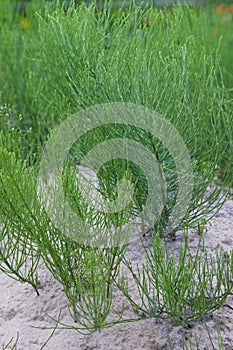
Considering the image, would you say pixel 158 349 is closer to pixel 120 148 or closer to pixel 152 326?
pixel 152 326

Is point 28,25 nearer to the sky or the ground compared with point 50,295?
nearer to the sky

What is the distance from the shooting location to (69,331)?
192 centimetres

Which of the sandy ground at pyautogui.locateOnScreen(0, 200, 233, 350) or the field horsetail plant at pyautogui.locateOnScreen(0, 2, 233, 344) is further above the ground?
the field horsetail plant at pyautogui.locateOnScreen(0, 2, 233, 344)

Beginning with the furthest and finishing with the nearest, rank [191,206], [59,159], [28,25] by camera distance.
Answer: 1. [28,25]
2. [191,206]
3. [59,159]

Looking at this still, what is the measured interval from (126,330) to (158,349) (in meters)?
0.12

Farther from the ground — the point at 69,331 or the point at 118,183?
the point at 118,183

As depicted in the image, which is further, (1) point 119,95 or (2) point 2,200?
(1) point 119,95

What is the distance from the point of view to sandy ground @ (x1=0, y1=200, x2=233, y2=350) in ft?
6.07

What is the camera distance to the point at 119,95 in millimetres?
2082

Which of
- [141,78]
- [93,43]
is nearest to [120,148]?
[141,78]

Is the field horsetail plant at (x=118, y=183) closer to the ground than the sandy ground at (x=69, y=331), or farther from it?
farther from it

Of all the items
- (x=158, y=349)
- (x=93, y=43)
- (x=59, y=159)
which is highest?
(x=93, y=43)

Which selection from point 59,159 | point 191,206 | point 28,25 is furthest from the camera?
point 28,25

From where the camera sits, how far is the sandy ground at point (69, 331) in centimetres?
185
